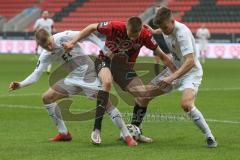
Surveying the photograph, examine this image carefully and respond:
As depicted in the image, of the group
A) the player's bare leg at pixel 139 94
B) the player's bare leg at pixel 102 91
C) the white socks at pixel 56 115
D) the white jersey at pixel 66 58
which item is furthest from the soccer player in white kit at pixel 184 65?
the white socks at pixel 56 115

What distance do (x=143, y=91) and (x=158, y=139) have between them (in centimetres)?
74

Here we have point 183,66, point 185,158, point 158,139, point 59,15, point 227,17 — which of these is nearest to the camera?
point 185,158

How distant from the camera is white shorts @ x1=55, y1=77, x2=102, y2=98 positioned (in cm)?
945

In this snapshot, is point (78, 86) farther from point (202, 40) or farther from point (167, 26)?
point (202, 40)

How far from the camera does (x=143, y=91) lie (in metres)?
9.85

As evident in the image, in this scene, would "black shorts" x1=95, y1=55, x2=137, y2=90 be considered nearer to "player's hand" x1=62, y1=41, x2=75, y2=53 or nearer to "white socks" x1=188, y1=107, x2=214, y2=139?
"player's hand" x1=62, y1=41, x2=75, y2=53

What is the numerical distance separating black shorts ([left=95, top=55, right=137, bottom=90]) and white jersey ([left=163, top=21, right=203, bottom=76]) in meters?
0.75

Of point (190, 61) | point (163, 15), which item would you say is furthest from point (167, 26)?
point (190, 61)

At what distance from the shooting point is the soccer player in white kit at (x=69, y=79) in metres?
9.27

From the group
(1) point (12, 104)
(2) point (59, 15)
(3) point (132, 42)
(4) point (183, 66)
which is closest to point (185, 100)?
(4) point (183, 66)

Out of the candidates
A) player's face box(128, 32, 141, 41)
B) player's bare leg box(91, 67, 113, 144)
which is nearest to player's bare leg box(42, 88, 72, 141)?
player's bare leg box(91, 67, 113, 144)

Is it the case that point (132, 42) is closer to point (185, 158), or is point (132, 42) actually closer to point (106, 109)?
point (106, 109)

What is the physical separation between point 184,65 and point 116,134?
191 centimetres

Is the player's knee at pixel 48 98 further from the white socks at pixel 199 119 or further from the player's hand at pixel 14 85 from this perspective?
the white socks at pixel 199 119
